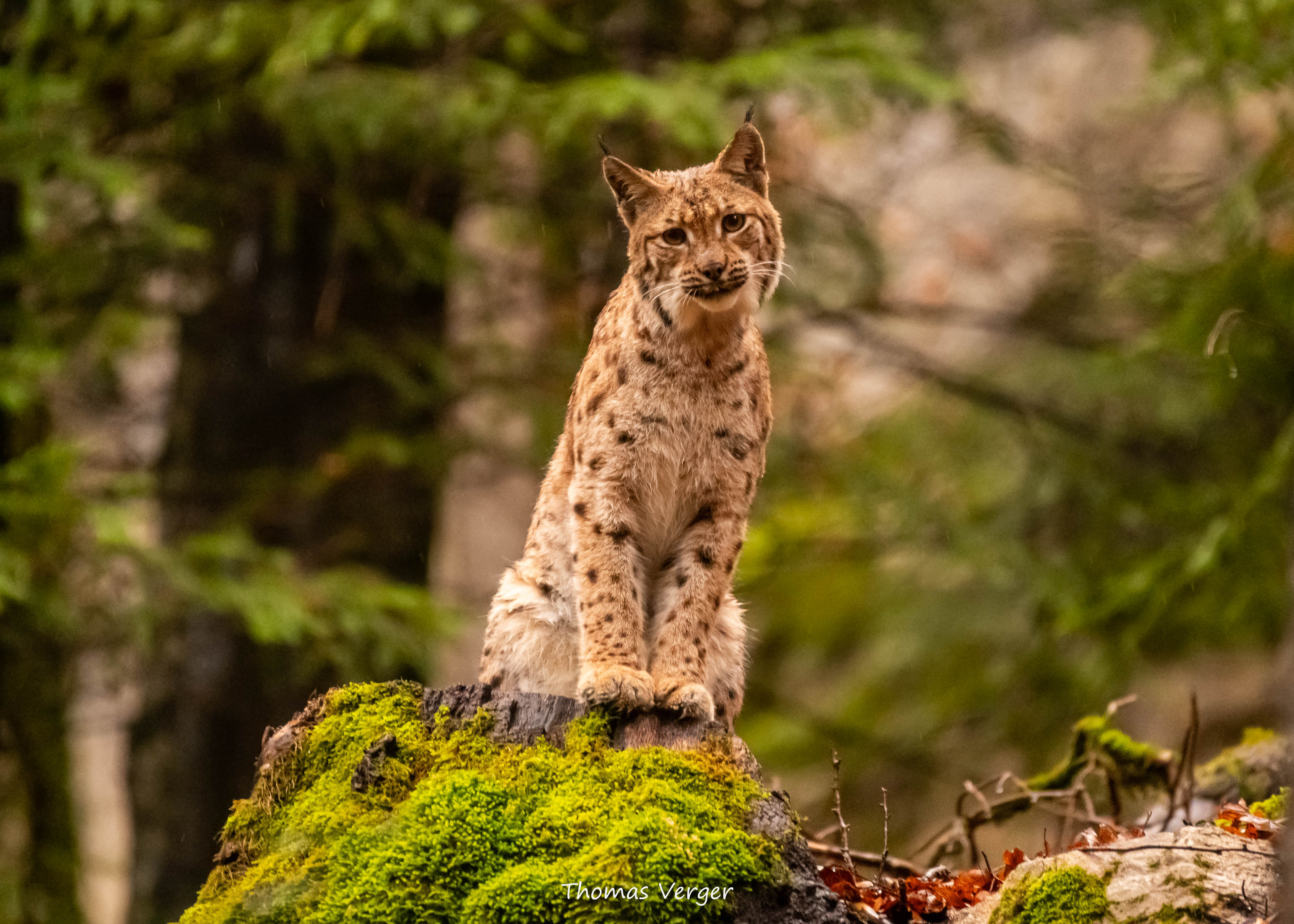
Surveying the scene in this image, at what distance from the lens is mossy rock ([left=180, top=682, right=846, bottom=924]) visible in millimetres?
3402

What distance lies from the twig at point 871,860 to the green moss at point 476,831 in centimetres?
113

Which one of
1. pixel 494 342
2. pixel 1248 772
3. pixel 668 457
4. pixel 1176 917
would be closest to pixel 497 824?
pixel 668 457

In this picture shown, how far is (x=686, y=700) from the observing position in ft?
13.5

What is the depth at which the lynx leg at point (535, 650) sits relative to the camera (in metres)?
4.79

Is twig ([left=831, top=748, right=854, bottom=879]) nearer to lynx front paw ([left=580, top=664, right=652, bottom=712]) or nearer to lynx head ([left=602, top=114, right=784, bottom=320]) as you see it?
lynx front paw ([left=580, top=664, right=652, bottom=712])

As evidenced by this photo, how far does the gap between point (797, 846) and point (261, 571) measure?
177 inches

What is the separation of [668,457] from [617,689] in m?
0.96

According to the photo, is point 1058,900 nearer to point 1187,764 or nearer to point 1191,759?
point 1191,759

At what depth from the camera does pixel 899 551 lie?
32.9ft

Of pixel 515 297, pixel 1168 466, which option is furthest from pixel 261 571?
pixel 1168 466

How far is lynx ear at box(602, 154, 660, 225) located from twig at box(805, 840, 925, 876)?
95.7 inches

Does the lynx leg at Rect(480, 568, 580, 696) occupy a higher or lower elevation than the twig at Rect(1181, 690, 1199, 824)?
higher

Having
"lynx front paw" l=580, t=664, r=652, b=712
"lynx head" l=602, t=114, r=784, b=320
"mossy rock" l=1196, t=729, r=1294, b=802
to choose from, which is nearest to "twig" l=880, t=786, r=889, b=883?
"lynx front paw" l=580, t=664, r=652, b=712

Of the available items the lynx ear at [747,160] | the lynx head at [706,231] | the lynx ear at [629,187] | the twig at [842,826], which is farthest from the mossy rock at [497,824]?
the lynx ear at [747,160]
